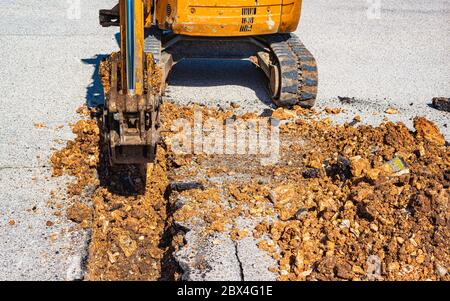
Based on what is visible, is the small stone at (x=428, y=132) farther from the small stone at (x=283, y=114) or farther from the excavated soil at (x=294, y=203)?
the small stone at (x=283, y=114)

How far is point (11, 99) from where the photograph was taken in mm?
7781

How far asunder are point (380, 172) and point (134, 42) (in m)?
2.53

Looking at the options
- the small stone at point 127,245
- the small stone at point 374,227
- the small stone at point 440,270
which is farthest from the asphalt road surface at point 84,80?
the small stone at point 440,270

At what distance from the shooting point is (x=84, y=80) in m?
8.56

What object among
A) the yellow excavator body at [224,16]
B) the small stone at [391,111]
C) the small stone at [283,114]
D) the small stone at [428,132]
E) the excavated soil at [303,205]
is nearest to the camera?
the excavated soil at [303,205]

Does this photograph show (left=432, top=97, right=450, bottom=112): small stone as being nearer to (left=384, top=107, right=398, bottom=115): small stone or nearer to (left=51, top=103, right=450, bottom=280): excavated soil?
(left=384, top=107, right=398, bottom=115): small stone

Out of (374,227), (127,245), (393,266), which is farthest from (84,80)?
(393,266)

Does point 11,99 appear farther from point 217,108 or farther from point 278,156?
point 278,156

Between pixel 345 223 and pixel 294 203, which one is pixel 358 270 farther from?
pixel 294 203

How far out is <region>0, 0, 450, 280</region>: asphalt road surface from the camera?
202 inches

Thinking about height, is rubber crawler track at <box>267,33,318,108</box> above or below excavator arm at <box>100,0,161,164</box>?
below

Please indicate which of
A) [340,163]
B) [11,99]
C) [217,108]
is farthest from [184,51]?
[340,163]

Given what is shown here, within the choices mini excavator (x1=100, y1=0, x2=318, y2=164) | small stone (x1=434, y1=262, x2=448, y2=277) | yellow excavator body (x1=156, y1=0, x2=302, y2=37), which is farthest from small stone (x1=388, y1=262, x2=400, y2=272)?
yellow excavator body (x1=156, y1=0, x2=302, y2=37)

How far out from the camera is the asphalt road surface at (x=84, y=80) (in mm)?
5141
